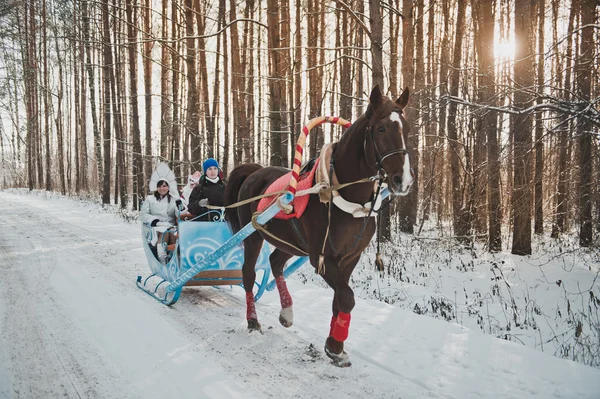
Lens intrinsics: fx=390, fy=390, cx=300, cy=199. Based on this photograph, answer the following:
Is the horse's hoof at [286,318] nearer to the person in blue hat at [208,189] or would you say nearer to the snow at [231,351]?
the snow at [231,351]

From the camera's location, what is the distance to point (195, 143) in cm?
1458

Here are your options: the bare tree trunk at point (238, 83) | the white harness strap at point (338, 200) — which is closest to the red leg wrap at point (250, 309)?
the white harness strap at point (338, 200)

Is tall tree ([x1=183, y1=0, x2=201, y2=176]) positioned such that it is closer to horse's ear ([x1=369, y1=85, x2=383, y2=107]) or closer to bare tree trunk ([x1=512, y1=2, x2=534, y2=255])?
bare tree trunk ([x1=512, y1=2, x2=534, y2=255])

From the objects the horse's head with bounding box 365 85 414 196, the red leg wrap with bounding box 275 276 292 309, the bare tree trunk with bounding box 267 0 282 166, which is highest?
the bare tree trunk with bounding box 267 0 282 166

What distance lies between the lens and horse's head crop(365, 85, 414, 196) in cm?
272

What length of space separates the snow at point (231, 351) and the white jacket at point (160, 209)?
3.67 ft

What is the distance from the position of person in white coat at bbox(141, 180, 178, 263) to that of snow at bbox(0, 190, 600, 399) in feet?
2.69

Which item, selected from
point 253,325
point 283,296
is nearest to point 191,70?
point 283,296

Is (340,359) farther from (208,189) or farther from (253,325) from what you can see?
(208,189)

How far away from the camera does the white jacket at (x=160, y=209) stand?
6.13 metres

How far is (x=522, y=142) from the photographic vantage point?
6.18 m

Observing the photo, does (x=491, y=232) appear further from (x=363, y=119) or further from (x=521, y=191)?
(x=363, y=119)

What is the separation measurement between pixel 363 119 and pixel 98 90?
2810 centimetres

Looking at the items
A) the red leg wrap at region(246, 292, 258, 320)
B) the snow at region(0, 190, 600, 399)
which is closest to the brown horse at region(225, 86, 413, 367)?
the snow at region(0, 190, 600, 399)
